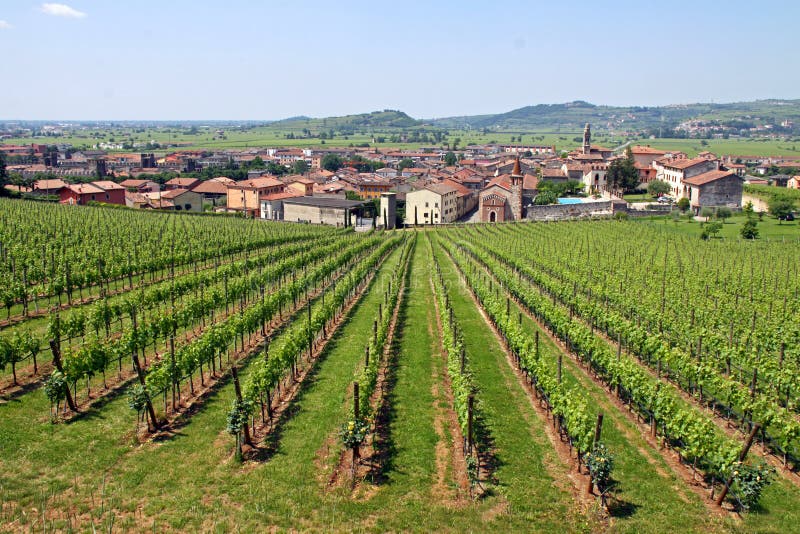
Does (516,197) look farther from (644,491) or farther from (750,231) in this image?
(644,491)

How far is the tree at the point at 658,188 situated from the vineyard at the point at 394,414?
72.4m

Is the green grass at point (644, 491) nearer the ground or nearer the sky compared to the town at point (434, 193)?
nearer the ground

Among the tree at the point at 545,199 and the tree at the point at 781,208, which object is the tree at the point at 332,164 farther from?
the tree at the point at 781,208

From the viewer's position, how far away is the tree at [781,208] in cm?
7138

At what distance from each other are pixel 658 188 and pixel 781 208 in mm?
26931

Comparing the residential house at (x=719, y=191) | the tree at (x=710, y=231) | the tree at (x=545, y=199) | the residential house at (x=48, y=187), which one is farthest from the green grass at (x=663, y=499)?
the residential house at (x=48, y=187)

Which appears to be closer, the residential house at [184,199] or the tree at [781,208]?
the tree at [781,208]

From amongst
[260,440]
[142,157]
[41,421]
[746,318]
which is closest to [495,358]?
[260,440]

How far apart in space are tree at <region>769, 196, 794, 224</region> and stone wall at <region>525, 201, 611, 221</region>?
19.7 meters

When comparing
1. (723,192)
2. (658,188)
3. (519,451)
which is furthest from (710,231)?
(519,451)

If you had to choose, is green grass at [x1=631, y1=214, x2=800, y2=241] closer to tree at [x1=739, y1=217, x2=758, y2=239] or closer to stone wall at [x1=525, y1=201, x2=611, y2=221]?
tree at [x1=739, y1=217, x2=758, y2=239]

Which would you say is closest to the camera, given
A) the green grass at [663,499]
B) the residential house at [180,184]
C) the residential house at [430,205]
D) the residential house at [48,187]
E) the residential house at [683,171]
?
the green grass at [663,499]

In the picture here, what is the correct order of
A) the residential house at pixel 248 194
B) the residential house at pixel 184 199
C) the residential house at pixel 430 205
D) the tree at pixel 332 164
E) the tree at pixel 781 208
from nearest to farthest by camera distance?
1. the tree at pixel 781 208
2. the residential house at pixel 430 205
3. the residential house at pixel 184 199
4. the residential house at pixel 248 194
5. the tree at pixel 332 164

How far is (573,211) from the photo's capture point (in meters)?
82.9
